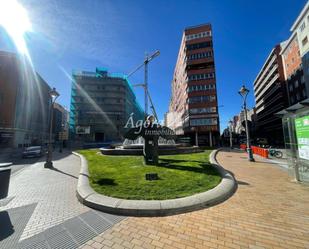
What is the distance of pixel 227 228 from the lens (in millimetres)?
3629

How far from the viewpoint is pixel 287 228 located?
11.7 ft

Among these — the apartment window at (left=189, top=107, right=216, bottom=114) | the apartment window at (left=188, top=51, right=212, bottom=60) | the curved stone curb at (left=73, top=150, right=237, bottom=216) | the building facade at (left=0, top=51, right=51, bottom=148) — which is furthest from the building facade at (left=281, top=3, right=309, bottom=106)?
the building facade at (left=0, top=51, right=51, bottom=148)

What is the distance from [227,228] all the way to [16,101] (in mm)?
55982

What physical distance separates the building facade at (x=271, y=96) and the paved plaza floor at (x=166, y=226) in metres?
46.2

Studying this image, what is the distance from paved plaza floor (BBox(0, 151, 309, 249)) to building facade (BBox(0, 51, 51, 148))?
4770 centimetres

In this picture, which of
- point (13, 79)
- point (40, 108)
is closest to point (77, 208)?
point (13, 79)

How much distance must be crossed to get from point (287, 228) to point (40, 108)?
7556 cm

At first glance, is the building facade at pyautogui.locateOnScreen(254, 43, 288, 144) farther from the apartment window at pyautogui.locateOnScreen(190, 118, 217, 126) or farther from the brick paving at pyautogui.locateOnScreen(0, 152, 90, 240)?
the brick paving at pyautogui.locateOnScreen(0, 152, 90, 240)

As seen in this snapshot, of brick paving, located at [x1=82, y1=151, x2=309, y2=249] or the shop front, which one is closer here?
brick paving, located at [x1=82, y1=151, x2=309, y2=249]

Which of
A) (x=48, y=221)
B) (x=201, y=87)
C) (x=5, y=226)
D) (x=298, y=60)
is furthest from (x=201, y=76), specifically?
(x=5, y=226)

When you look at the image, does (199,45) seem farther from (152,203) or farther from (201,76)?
(152,203)

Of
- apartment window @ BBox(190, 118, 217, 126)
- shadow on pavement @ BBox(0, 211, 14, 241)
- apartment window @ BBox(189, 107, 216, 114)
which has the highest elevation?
apartment window @ BBox(189, 107, 216, 114)

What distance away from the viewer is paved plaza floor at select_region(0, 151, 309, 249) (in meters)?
3.20

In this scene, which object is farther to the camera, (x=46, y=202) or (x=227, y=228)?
(x=46, y=202)
